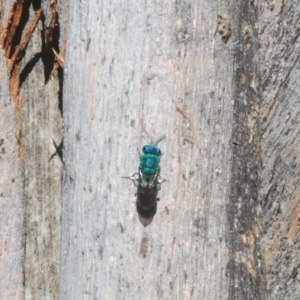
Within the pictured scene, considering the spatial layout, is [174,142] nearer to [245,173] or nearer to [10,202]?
[245,173]

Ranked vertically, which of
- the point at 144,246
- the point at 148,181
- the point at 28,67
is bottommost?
the point at 144,246

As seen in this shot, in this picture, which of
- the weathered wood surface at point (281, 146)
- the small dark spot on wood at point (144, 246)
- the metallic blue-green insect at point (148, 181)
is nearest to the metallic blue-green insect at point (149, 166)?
the metallic blue-green insect at point (148, 181)

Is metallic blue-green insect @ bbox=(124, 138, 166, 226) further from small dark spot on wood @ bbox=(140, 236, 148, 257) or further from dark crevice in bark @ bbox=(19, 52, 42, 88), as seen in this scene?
dark crevice in bark @ bbox=(19, 52, 42, 88)

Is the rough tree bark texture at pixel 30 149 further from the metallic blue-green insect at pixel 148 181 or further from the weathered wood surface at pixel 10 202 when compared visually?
the metallic blue-green insect at pixel 148 181

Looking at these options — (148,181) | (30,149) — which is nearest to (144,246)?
(148,181)

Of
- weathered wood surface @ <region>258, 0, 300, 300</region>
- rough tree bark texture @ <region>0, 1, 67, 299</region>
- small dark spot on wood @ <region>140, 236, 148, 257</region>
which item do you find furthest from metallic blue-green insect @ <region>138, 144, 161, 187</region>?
rough tree bark texture @ <region>0, 1, 67, 299</region>

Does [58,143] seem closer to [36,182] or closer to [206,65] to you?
[36,182]
